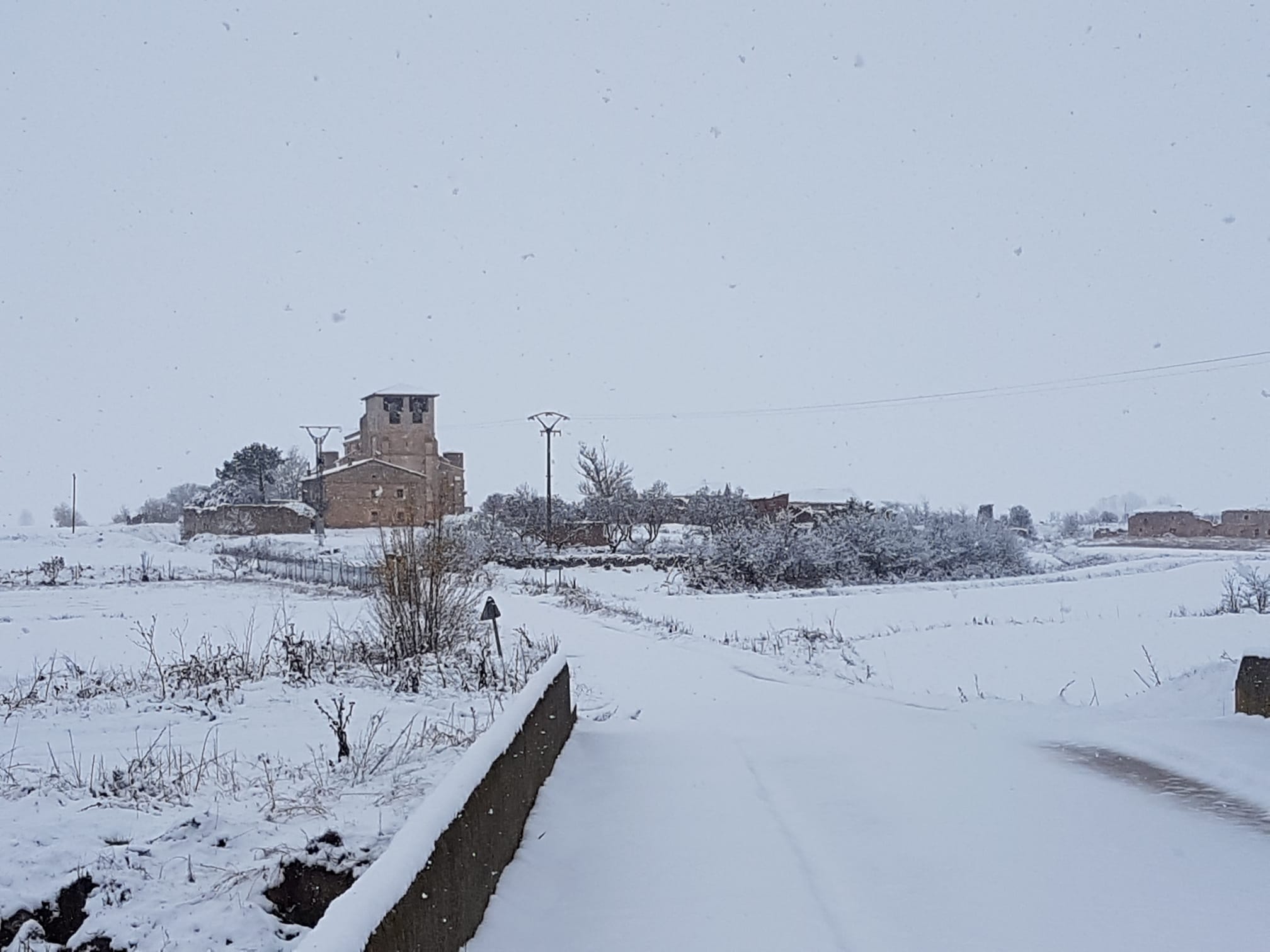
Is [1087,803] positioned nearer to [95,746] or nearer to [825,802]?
[825,802]

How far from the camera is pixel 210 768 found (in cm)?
1019

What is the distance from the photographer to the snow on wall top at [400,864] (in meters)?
3.04

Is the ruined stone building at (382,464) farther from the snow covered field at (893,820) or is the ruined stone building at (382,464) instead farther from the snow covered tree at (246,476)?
the snow covered field at (893,820)

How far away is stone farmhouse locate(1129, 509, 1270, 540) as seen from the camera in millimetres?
78438

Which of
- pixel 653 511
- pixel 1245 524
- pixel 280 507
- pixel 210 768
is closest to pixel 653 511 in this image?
pixel 653 511

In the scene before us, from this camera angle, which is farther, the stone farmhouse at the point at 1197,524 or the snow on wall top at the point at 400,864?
the stone farmhouse at the point at 1197,524

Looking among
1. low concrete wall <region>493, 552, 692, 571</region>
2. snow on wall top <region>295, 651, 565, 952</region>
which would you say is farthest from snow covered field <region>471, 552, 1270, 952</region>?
low concrete wall <region>493, 552, 692, 571</region>

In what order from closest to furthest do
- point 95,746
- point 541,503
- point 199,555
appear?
point 95,746
point 199,555
point 541,503

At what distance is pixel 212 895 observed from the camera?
22.3ft

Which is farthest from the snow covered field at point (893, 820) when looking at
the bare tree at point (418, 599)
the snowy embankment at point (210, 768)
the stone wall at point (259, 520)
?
the stone wall at point (259, 520)

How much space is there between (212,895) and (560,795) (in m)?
2.52

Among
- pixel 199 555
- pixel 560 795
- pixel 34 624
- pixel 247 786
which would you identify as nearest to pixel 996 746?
pixel 560 795

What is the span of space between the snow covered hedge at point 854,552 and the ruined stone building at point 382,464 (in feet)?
61.2

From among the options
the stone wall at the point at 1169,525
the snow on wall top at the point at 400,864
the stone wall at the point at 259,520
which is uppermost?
the stone wall at the point at 259,520
